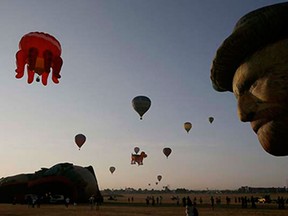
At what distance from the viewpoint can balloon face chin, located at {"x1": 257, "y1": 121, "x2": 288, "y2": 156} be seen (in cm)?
281

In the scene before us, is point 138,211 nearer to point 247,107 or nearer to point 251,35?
point 247,107

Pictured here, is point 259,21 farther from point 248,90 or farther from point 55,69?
point 55,69

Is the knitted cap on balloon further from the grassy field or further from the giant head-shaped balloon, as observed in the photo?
the grassy field

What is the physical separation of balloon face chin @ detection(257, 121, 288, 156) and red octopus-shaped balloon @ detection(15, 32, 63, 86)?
2116cm

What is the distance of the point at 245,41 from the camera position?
297 centimetres

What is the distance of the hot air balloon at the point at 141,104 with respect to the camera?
115 ft

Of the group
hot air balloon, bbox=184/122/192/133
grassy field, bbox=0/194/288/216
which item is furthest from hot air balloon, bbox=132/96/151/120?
hot air balloon, bbox=184/122/192/133

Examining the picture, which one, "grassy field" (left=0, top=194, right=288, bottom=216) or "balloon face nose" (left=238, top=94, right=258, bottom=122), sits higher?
"balloon face nose" (left=238, top=94, right=258, bottom=122)

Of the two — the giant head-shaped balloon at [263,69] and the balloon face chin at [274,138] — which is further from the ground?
the giant head-shaped balloon at [263,69]

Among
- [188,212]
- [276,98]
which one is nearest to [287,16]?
[276,98]

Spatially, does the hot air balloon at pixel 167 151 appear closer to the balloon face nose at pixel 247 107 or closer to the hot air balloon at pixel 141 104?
the hot air balloon at pixel 141 104

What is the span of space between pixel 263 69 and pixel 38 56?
21.5 meters

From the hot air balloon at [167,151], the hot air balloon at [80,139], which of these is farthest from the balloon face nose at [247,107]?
the hot air balloon at [167,151]

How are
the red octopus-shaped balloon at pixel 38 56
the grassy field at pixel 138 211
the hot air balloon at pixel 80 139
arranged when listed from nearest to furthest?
the red octopus-shaped balloon at pixel 38 56 < the grassy field at pixel 138 211 < the hot air balloon at pixel 80 139
